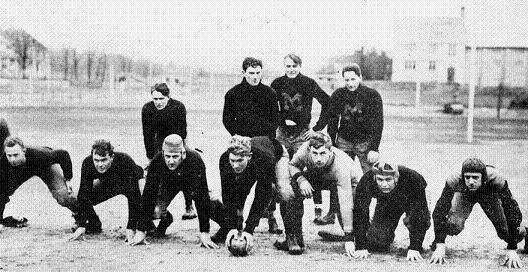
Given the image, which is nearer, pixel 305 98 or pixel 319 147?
pixel 319 147

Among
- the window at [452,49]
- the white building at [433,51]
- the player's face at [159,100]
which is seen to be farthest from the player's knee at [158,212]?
the window at [452,49]

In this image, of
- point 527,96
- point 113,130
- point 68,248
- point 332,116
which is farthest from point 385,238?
point 527,96

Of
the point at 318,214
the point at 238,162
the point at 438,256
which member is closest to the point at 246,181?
the point at 238,162

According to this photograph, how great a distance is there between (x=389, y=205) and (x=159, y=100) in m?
2.92

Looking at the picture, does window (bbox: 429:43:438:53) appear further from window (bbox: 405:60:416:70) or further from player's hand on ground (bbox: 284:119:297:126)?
player's hand on ground (bbox: 284:119:297:126)

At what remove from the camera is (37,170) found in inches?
255

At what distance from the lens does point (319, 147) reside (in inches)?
222

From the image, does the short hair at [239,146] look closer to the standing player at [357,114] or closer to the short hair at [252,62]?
the short hair at [252,62]

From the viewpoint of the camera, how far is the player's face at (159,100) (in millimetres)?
6742

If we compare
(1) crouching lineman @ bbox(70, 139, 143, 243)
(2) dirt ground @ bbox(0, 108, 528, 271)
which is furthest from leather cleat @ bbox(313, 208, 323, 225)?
(1) crouching lineman @ bbox(70, 139, 143, 243)

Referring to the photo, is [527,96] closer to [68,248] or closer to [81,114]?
[81,114]

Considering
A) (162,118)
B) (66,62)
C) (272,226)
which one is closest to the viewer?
(272,226)

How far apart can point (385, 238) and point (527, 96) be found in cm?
3275

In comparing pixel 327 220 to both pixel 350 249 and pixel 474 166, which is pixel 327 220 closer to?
pixel 350 249
